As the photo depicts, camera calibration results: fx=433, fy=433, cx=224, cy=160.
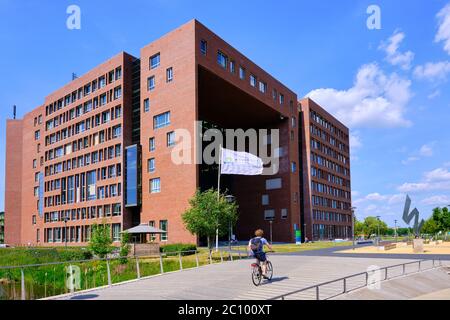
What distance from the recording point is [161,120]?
51.5 m

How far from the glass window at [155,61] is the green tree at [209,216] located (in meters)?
25.3

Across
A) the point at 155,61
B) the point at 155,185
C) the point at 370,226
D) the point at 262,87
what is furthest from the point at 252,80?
the point at 370,226

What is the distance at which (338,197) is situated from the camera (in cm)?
9462

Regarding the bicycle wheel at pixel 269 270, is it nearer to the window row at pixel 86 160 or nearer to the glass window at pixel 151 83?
the glass window at pixel 151 83

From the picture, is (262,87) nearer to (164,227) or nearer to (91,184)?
(164,227)

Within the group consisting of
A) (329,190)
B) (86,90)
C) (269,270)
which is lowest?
(269,270)

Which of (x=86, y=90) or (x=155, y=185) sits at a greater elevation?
(x=86, y=90)

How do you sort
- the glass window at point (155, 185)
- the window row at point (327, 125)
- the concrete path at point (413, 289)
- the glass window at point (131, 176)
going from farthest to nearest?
the window row at point (327, 125) < the glass window at point (131, 176) < the glass window at point (155, 185) < the concrete path at point (413, 289)

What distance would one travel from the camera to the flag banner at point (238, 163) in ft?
141

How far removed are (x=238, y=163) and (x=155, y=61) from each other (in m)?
18.2

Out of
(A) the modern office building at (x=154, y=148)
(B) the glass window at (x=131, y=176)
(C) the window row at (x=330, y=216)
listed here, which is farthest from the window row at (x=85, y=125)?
(C) the window row at (x=330, y=216)

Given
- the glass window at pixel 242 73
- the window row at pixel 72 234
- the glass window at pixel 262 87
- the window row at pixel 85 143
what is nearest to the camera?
the glass window at pixel 242 73

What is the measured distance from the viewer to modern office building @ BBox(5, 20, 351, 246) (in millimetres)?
49031
